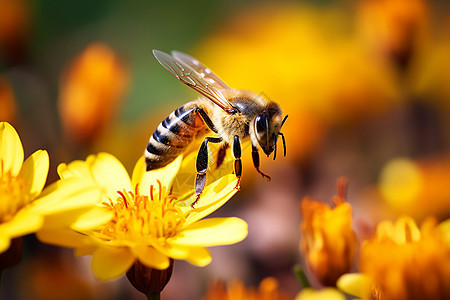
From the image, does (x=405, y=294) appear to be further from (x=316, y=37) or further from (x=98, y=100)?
(x=316, y=37)

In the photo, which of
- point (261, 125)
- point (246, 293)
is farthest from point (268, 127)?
point (246, 293)

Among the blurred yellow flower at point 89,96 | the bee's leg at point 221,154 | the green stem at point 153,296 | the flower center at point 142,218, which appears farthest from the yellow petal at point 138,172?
the blurred yellow flower at point 89,96

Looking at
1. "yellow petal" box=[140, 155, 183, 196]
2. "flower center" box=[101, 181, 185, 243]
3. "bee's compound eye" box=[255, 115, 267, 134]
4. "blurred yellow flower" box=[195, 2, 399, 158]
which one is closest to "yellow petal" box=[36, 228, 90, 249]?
"flower center" box=[101, 181, 185, 243]

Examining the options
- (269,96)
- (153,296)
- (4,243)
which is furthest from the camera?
(269,96)

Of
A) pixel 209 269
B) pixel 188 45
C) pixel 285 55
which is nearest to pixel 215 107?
pixel 209 269

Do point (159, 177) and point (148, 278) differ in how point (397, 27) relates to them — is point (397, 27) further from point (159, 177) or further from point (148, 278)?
point (148, 278)
